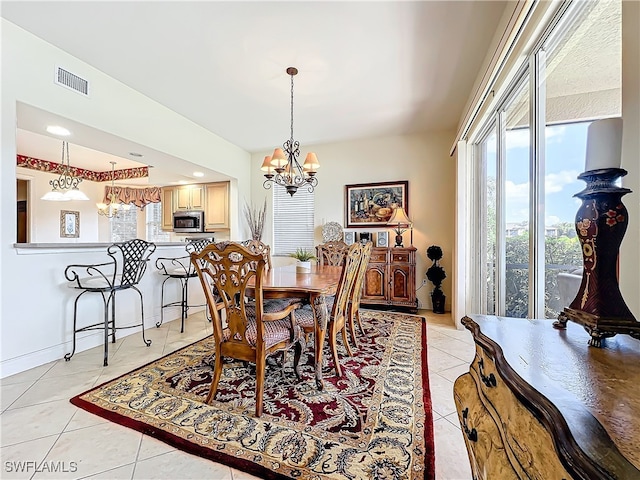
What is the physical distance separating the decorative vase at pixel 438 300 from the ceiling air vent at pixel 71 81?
477 cm

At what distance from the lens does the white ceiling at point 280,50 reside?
2.08m

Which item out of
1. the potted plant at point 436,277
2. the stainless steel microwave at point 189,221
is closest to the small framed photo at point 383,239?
the potted plant at point 436,277

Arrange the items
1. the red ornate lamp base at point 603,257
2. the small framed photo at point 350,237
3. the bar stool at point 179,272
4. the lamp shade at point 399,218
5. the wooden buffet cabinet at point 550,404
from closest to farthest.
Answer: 1. the wooden buffet cabinet at point 550,404
2. the red ornate lamp base at point 603,257
3. the bar stool at point 179,272
4. the lamp shade at point 399,218
5. the small framed photo at point 350,237

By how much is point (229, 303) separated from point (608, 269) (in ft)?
5.64

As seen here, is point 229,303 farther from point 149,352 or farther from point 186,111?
point 186,111

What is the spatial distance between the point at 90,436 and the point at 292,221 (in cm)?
402

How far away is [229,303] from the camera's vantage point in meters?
1.79

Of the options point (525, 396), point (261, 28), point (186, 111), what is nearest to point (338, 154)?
point (186, 111)

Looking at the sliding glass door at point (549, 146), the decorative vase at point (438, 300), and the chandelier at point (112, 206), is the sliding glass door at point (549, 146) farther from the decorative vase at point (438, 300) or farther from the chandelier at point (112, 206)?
the chandelier at point (112, 206)

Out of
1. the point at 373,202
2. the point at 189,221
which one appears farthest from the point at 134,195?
the point at 373,202

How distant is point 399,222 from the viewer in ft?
14.0

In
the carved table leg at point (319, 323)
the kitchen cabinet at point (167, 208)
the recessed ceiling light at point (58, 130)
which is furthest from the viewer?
the kitchen cabinet at point (167, 208)

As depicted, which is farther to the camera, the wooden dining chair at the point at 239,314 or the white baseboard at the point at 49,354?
the white baseboard at the point at 49,354

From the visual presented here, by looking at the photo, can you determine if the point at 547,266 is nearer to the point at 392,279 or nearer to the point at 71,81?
the point at 392,279
